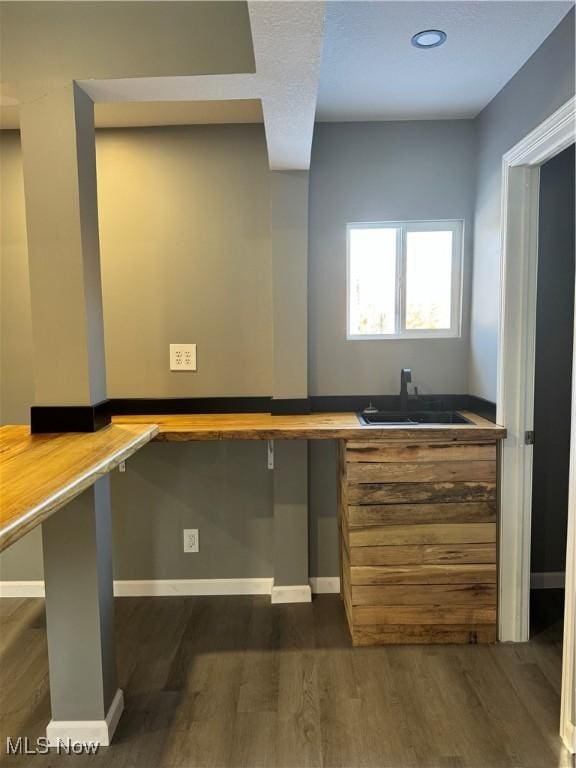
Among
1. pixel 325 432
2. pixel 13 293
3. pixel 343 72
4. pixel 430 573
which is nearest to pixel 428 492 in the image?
pixel 430 573

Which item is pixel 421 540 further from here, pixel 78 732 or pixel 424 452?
pixel 78 732

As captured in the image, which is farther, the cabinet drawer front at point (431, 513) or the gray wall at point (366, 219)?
the gray wall at point (366, 219)

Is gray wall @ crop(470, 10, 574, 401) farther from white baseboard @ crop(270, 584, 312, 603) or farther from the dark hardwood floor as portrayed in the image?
white baseboard @ crop(270, 584, 312, 603)

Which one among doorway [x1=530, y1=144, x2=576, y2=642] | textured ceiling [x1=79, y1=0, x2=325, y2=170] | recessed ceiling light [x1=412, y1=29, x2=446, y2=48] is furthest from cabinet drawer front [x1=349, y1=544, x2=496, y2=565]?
recessed ceiling light [x1=412, y1=29, x2=446, y2=48]

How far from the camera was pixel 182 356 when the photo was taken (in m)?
2.77

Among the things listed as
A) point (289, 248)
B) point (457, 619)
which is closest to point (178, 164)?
point (289, 248)

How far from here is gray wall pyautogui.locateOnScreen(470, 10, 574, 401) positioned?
1825 mm

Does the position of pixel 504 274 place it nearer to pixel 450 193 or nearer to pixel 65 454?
pixel 450 193

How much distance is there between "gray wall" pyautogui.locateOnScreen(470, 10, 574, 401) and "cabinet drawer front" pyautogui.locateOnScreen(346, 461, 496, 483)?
0.39 metres

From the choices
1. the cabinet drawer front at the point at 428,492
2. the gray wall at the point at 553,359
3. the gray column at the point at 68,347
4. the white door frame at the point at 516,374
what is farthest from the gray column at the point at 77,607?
the gray wall at the point at 553,359

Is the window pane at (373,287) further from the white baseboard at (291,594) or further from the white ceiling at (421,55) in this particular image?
the white baseboard at (291,594)

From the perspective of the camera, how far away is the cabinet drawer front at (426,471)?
2277 millimetres

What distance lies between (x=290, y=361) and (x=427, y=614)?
1362mm

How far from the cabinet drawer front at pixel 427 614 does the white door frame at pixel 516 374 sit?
0.43 ft
